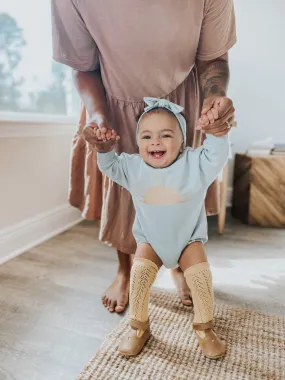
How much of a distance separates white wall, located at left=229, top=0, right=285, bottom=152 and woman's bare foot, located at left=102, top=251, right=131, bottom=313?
1558 millimetres

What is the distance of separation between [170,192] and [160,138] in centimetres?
15

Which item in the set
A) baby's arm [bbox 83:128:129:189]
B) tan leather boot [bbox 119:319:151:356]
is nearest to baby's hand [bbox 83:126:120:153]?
baby's arm [bbox 83:128:129:189]

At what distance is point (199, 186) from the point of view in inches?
37.3

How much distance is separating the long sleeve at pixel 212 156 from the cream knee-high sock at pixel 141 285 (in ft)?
0.92

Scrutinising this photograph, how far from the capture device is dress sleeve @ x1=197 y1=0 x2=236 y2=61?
0.99 metres

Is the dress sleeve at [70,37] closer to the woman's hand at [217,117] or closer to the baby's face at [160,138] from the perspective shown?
the baby's face at [160,138]

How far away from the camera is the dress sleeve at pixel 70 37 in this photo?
1042 millimetres

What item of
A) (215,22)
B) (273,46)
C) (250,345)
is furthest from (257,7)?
(250,345)

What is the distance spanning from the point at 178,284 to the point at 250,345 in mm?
344

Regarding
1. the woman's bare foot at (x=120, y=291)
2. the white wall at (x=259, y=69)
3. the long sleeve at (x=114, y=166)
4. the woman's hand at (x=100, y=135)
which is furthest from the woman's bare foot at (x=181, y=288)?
the white wall at (x=259, y=69)

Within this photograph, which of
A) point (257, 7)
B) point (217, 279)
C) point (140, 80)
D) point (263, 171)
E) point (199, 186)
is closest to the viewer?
point (199, 186)

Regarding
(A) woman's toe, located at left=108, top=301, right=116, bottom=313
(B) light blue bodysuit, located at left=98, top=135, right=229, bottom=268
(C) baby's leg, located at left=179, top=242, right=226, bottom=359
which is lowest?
(A) woman's toe, located at left=108, top=301, right=116, bottom=313

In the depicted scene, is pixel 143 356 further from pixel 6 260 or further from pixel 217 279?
pixel 6 260

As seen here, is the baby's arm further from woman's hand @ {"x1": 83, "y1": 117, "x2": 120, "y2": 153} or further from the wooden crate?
the wooden crate
